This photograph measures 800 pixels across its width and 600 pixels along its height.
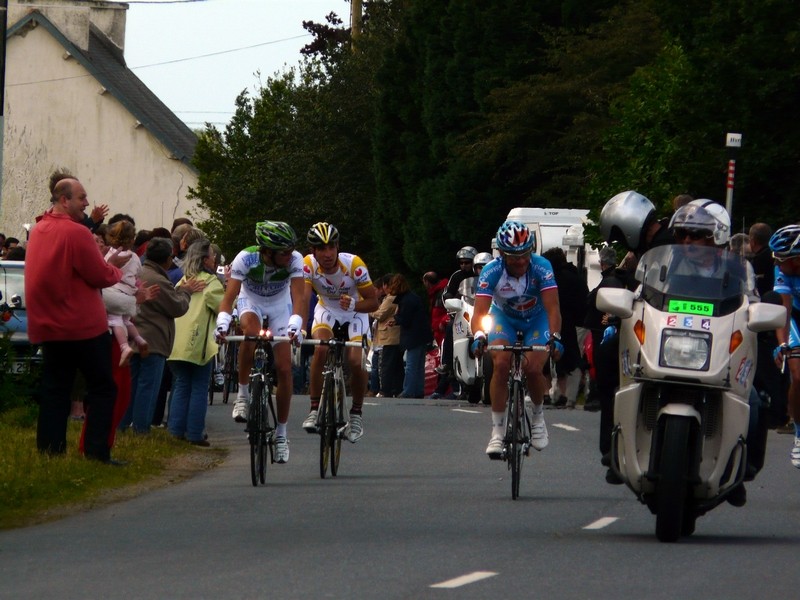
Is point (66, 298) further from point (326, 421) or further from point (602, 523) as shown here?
point (602, 523)

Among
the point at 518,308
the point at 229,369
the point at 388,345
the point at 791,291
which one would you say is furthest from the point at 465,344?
the point at 791,291

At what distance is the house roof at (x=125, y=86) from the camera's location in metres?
78.4

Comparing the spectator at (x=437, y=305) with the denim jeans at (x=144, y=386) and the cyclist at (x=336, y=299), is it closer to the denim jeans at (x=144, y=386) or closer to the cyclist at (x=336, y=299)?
the denim jeans at (x=144, y=386)

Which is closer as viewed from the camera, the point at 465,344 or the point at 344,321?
the point at 344,321

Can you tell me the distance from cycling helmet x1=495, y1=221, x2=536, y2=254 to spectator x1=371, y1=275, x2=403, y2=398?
47.4 ft

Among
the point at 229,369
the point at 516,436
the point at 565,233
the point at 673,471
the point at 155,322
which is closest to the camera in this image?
the point at 673,471

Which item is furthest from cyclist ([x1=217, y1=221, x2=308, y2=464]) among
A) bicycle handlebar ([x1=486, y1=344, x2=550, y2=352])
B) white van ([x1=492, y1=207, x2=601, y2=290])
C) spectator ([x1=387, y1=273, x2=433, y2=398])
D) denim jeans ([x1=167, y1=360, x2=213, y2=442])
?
white van ([x1=492, y1=207, x2=601, y2=290])

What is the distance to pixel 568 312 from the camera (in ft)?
79.8

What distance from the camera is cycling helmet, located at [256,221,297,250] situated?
14.6 m

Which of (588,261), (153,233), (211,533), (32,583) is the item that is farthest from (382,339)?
(32,583)

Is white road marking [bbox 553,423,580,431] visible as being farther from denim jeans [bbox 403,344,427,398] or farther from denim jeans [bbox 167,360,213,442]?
denim jeans [bbox 403,344,427,398]

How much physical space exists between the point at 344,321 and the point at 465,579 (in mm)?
6638

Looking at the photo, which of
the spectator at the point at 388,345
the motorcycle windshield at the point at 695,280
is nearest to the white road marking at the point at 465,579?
the motorcycle windshield at the point at 695,280

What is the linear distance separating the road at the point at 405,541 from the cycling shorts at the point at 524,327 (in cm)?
109
